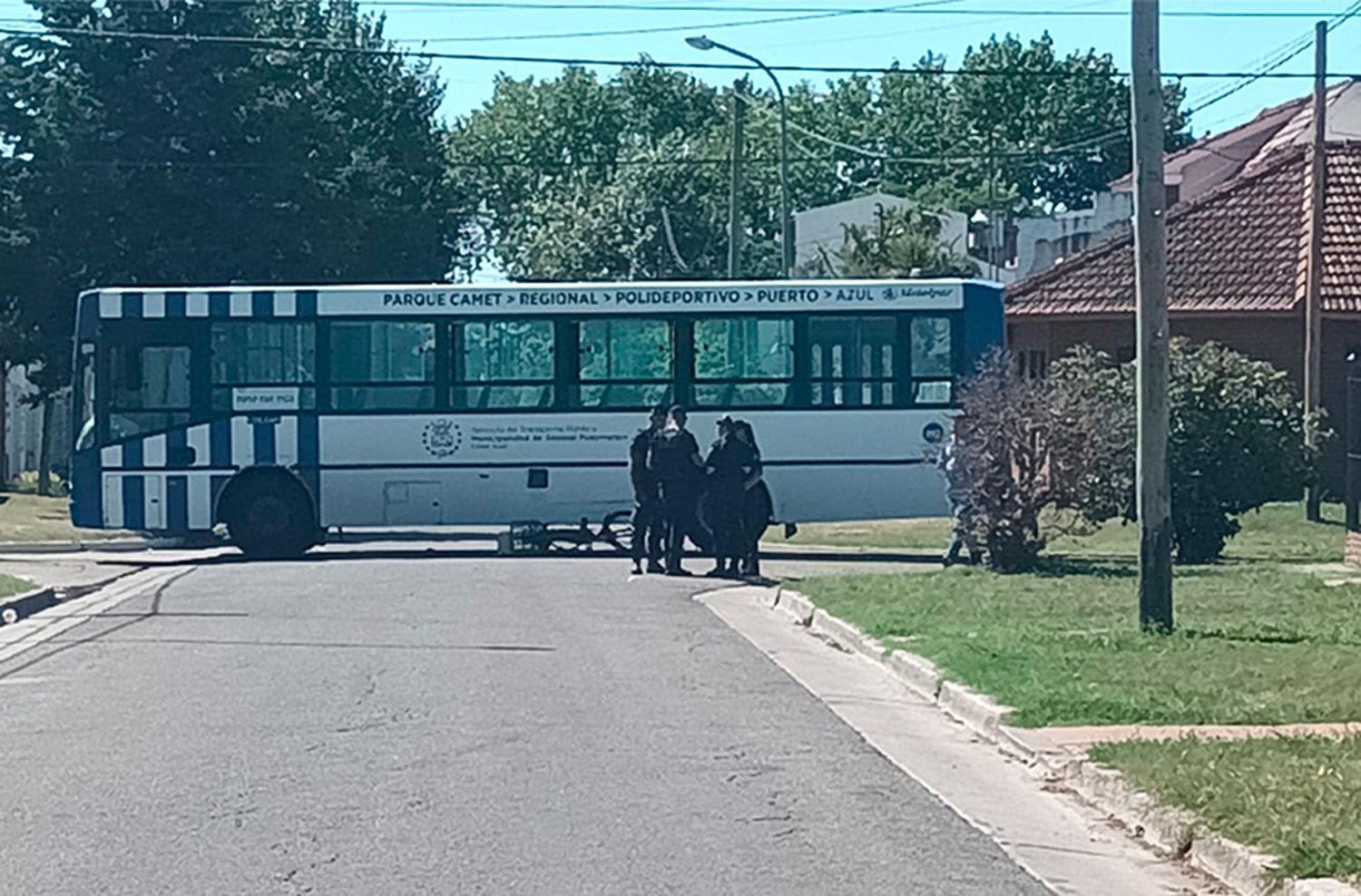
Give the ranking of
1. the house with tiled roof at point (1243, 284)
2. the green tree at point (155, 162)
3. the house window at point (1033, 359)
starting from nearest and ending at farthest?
the house with tiled roof at point (1243, 284), the house window at point (1033, 359), the green tree at point (155, 162)

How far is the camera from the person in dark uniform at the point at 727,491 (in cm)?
2394

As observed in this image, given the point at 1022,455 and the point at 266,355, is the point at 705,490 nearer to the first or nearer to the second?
the point at 1022,455

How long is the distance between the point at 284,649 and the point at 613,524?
11511 millimetres

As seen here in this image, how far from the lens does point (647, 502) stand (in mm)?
24328

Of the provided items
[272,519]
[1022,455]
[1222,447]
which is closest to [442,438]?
[272,519]

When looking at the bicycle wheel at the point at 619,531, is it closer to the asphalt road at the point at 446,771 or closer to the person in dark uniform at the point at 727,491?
the person in dark uniform at the point at 727,491

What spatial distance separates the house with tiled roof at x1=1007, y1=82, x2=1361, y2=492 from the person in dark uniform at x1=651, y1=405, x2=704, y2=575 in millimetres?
13681

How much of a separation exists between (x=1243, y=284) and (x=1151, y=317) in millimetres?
21624

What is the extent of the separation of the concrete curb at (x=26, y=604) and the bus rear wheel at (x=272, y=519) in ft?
17.7

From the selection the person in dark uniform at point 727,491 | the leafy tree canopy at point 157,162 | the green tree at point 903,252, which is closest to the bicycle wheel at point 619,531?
the person in dark uniform at point 727,491

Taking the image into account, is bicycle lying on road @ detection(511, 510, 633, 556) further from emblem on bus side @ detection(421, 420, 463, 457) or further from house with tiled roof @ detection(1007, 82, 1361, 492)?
house with tiled roof @ detection(1007, 82, 1361, 492)

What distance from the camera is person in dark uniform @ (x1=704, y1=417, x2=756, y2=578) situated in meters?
23.9

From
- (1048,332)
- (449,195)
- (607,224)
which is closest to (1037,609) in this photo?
(1048,332)

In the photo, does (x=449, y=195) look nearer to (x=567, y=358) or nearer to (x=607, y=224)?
(x=607, y=224)
